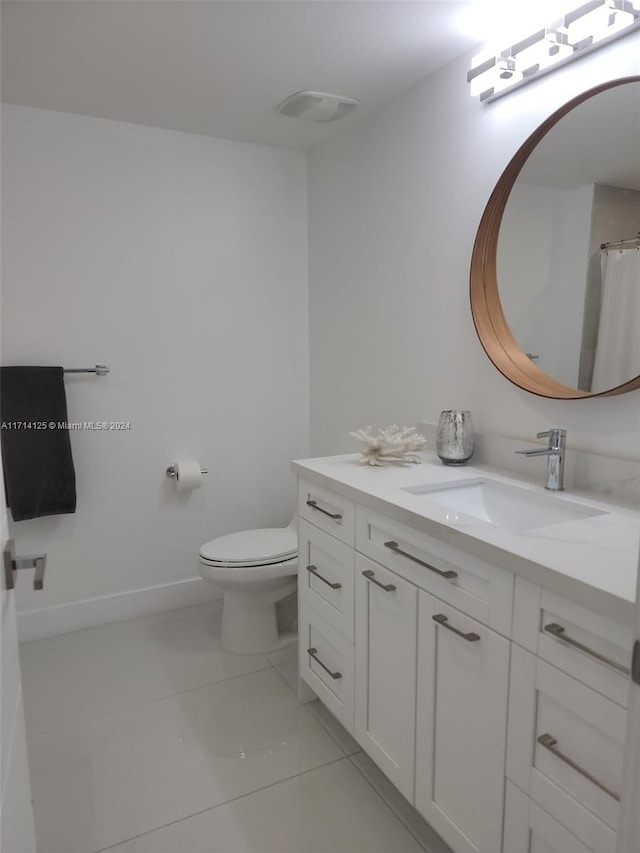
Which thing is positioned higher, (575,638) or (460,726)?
(575,638)

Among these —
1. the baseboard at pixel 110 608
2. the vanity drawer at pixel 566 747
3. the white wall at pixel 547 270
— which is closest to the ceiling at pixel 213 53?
the white wall at pixel 547 270

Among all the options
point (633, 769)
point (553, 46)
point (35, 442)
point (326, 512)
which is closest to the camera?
point (633, 769)

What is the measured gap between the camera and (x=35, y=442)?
247 cm

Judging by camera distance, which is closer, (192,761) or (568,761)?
(568,761)

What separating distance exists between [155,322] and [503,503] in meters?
1.80

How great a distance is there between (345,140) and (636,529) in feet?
6.96

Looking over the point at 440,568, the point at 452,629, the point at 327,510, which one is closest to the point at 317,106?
the point at 327,510

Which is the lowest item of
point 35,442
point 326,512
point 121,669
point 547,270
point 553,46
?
point 121,669

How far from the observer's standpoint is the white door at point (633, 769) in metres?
0.63

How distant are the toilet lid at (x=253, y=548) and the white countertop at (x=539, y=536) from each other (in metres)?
0.69

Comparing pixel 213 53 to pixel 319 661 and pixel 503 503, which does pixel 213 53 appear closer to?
pixel 503 503

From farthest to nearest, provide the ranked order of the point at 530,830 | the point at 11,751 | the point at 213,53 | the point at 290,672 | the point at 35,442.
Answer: the point at 35,442 → the point at 290,672 → the point at 213,53 → the point at 530,830 → the point at 11,751

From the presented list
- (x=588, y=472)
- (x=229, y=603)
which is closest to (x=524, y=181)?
(x=588, y=472)

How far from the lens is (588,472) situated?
1.62 metres
